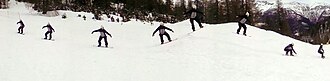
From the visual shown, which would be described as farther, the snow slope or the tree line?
the tree line

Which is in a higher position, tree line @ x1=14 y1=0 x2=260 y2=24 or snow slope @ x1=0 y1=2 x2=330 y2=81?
tree line @ x1=14 y1=0 x2=260 y2=24

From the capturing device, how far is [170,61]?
22.4 metres

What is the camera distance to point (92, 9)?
68688mm

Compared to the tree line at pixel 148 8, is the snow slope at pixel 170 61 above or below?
below

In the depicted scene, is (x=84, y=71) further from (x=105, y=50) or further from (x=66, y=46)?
(x=66, y=46)

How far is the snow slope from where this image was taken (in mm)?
18594

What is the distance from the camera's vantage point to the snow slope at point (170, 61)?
18.6 metres

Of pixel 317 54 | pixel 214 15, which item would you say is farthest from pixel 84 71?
pixel 214 15

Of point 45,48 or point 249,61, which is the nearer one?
point 249,61

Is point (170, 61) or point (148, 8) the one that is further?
point (148, 8)

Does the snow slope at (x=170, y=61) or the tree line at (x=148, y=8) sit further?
the tree line at (x=148, y=8)

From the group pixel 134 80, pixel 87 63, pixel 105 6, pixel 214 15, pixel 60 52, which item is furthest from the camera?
pixel 214 15

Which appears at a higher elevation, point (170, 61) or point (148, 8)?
point (148, 8)

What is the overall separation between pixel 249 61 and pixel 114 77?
21.5 ft
